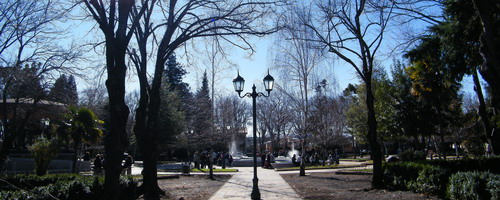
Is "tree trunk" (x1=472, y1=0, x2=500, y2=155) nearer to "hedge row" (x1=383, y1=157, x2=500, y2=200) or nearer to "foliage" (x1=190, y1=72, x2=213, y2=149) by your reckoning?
"hedge row" (x1=383, y1=157, x2=500, y2=200)

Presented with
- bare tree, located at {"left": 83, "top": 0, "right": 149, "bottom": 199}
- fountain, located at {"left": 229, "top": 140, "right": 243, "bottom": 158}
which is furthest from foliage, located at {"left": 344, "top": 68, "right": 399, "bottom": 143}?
bare tree, located at {"left": 83, "top": 0, "right": 149, "bottom": 199}

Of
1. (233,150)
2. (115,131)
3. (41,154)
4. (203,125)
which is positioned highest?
(203,125)

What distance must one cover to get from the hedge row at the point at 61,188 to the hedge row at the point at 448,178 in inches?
330

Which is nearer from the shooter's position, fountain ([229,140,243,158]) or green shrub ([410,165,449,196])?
green shrub ([410,165,449,196])

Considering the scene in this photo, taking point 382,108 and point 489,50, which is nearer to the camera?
point 489,50

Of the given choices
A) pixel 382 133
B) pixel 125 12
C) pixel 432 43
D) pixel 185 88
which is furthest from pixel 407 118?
pixel 185 88

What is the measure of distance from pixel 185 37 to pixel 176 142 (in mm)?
29124

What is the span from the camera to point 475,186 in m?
8.29

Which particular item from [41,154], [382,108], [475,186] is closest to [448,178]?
[475,186]

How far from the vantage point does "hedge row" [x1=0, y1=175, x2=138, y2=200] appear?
24.2 ft

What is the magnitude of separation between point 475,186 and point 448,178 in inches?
80.2

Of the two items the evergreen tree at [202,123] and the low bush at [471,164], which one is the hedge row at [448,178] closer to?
the low bush at [471,164]

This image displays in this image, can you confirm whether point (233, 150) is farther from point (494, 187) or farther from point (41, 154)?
point (494, 187)

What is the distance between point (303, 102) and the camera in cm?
2312
